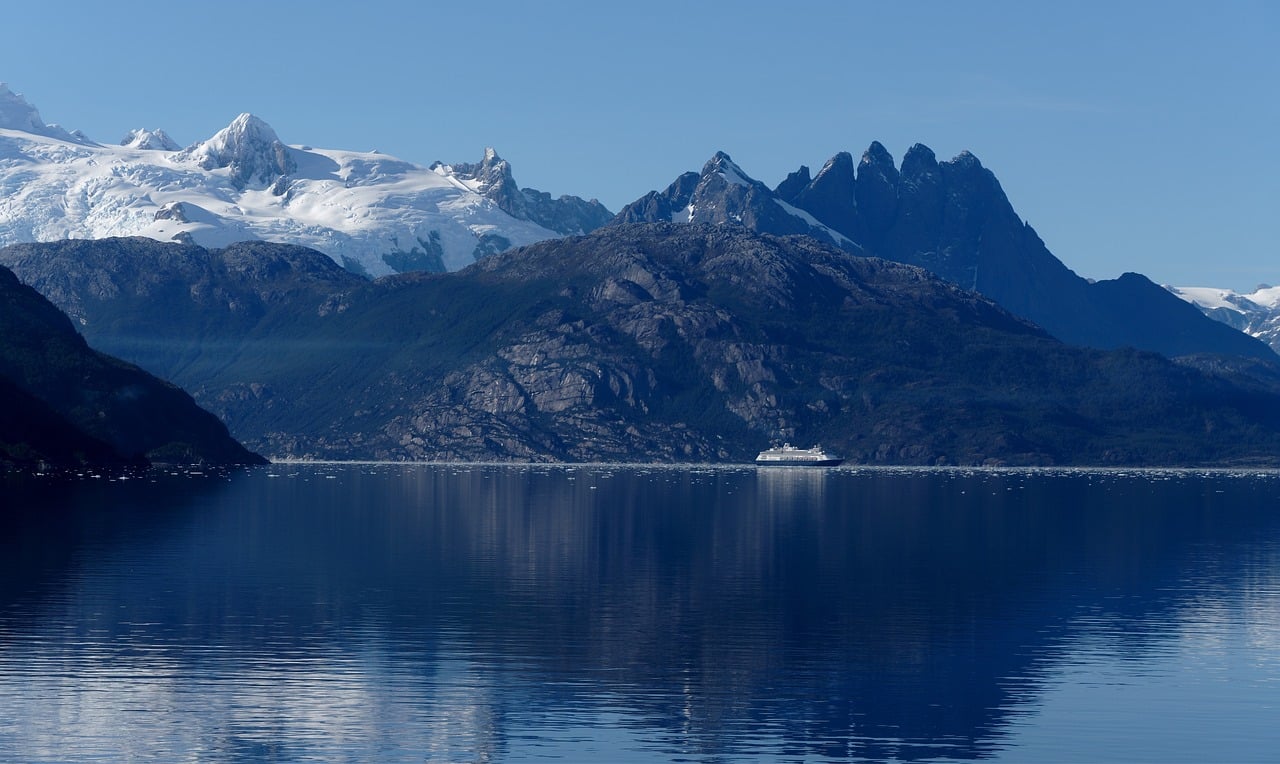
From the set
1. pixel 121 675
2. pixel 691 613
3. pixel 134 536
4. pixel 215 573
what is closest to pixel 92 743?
pixel 121 675

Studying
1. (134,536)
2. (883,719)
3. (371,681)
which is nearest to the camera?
(883,719)

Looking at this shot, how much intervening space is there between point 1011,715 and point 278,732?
36332mm

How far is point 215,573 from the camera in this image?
154 meters

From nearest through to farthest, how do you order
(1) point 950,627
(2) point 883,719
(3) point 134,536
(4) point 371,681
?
(2) point 883,719 < (4) point 371,681 < (1) point 950,627 < (3) point 134,536

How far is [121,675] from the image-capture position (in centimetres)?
9850

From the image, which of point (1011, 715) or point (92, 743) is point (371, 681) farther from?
point (1011, 715)

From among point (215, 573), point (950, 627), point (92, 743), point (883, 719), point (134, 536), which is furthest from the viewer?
point (134, 536)

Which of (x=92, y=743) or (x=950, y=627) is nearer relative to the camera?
(x=92, y=743)

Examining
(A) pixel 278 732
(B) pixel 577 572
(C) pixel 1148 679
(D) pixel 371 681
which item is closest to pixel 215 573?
(B) pixel 577 572

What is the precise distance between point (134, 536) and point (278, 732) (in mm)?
112672

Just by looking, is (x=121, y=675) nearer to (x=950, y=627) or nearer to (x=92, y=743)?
(x=92, y=743)

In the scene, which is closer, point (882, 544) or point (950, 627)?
point (950, 627)

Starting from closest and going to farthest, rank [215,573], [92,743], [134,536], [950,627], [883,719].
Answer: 1. [92,743]
2. [883,719]
3. [950,627]
4. [215,573]
5. [134,536]

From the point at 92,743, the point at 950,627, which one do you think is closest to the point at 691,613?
the point at 950,627
